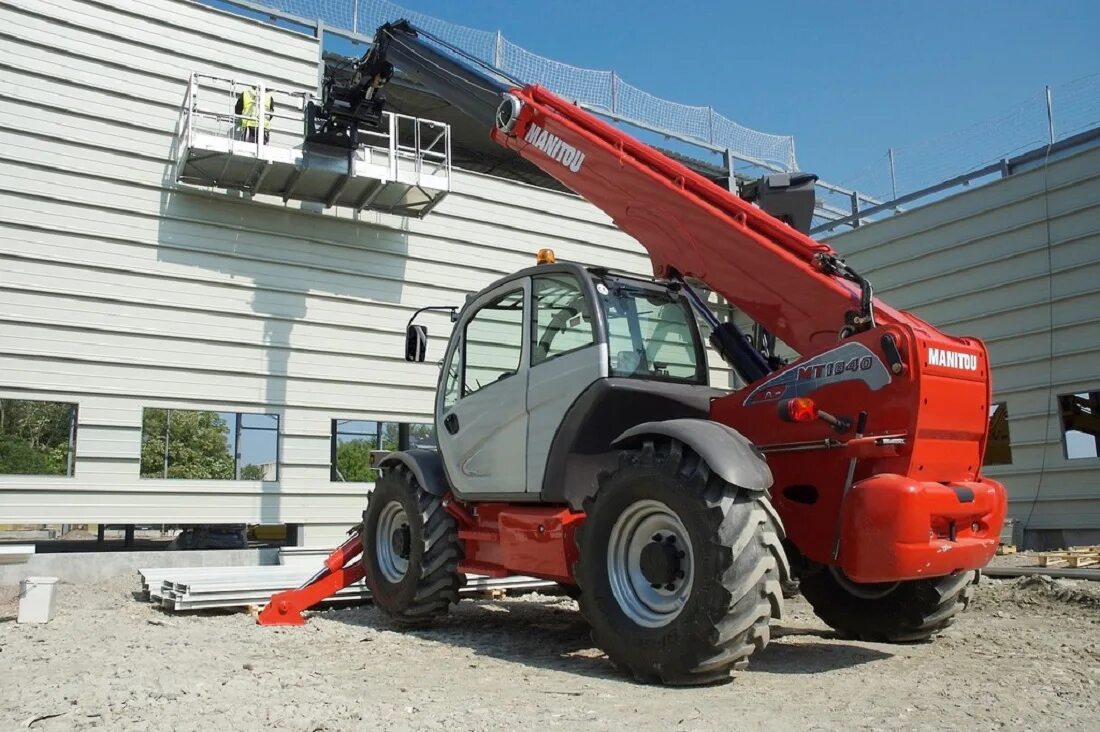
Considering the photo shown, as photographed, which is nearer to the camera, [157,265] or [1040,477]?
[157,265]

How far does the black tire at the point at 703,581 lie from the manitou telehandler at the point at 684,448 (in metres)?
0.01

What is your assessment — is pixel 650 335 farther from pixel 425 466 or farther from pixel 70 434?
pixel 70 434

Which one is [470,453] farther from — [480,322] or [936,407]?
[936,407]

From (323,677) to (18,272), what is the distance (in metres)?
8.91

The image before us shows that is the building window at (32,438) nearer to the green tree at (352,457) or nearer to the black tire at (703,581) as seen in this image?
the green tree at (352,457)

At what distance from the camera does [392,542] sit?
799cm

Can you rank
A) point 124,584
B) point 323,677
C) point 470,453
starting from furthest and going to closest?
point 124,584, point 470,453, point 323,677

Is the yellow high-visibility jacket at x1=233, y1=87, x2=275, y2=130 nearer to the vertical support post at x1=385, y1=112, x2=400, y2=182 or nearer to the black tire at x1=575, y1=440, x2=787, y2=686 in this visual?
the vertical support post at x1=385, y1=112, x2=400, y2=182

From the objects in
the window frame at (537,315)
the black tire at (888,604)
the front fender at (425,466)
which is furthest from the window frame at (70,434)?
the black tire at (888,604)

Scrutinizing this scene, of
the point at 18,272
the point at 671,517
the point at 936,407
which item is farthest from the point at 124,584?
the point at 936,407

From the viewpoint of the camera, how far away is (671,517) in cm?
518

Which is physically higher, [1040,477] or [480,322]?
[480,322]

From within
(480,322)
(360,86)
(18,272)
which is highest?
(360,86)

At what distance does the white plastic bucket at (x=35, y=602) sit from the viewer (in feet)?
25.3
